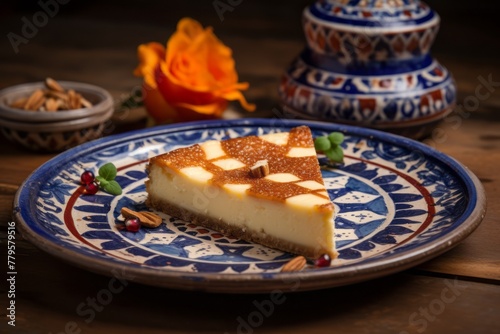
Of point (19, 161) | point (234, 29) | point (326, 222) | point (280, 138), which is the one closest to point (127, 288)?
point (326, 222)

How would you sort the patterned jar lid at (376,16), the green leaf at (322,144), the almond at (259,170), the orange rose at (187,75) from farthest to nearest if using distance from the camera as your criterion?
the orange rose at (187,75) → the patterned jar lid at (376,16) → the green leaf at (322,144) → the almond at (259,170)

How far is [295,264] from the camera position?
5.37ft

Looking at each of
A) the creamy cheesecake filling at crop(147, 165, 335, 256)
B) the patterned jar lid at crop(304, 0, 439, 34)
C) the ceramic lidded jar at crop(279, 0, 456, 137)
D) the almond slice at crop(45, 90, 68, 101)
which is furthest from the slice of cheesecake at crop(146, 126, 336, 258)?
the almond slice at crop(45, 90, 68, 101)

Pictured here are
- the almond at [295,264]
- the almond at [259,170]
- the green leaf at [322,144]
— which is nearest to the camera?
the almond at [295,264]

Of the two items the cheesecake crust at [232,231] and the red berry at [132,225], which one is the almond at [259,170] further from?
the red berry at [132,225]

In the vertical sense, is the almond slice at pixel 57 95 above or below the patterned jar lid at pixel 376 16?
below

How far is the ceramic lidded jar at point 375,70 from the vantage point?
2.40 metres

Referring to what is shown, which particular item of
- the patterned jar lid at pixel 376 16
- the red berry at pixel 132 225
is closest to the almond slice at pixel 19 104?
the red berry at pixel 132 225

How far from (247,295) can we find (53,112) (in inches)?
38.3

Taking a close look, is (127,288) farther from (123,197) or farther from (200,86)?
(200,86)

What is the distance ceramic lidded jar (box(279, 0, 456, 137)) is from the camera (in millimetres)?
2400

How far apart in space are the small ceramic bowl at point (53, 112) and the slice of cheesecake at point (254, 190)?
438 millimetres

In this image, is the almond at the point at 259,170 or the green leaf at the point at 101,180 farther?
the green leaf at the point at 101,180

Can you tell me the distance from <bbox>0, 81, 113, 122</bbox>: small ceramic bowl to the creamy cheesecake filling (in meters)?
0.44
